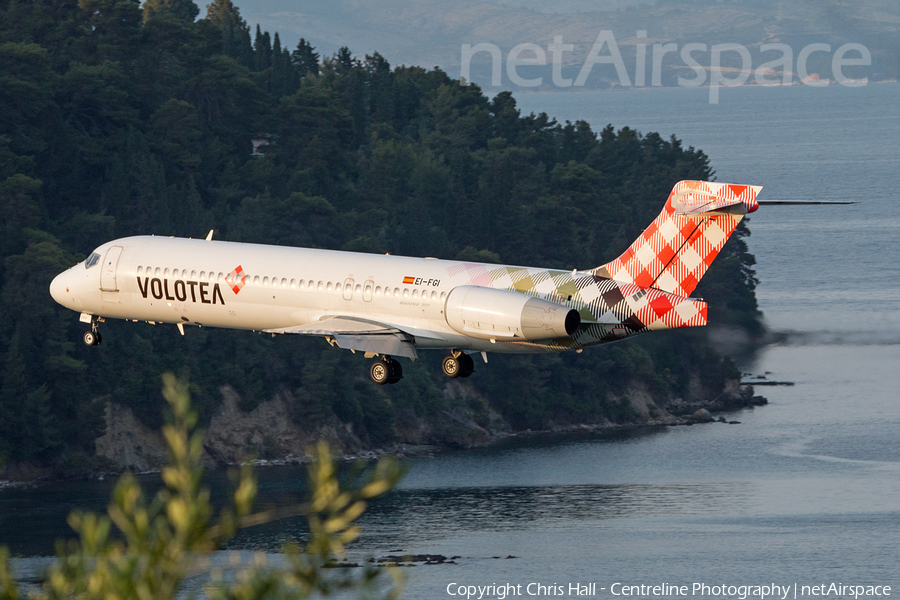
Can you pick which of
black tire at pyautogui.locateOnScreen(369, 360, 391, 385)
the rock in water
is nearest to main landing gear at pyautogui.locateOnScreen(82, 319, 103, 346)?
black tire at pyautogui.locateOnScreen(369, 360, 391, 385)

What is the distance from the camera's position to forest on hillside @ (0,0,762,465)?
156m

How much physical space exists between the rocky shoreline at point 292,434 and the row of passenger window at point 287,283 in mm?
100039

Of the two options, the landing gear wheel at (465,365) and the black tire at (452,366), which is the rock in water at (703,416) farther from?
the black tire at (452,366)

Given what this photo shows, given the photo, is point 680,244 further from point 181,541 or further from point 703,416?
point 703,416

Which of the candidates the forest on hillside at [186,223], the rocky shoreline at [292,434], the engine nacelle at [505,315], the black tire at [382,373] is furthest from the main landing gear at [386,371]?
the forest on hillside at [186,223]

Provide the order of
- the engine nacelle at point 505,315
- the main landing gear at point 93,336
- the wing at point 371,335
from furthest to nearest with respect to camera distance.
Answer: the main landing gear at point 93,336 < the wing at point 371,335 < the engine nacelle at point 505,315

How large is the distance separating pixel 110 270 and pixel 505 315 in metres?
16.6

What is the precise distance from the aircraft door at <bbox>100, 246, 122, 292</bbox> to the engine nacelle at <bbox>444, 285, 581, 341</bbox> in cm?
1394

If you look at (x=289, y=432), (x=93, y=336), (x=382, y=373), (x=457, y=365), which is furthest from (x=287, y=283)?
(x=289, y=432)

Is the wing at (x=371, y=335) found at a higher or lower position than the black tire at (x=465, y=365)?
higher

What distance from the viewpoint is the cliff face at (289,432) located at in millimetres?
158125

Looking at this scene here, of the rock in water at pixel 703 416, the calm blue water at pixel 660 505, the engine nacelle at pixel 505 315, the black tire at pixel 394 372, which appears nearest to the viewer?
the engine nacelle at pixel 505 315

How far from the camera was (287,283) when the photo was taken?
50.0m

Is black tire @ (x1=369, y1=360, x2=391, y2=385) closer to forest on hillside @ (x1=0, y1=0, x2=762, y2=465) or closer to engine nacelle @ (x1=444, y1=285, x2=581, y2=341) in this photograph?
engine nacelle @ (x1=444, y1=285, x2=581, y2=341)
